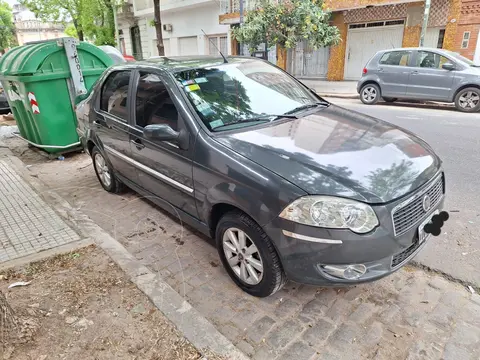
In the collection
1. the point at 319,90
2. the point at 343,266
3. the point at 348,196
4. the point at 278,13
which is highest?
the point at 278,13

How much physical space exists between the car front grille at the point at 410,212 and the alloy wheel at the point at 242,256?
3.08 feet

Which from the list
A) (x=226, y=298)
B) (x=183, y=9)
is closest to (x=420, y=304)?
(x=226, y=298)

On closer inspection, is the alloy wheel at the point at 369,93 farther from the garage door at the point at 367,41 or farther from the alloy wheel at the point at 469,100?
the garage door at the point at 367,41

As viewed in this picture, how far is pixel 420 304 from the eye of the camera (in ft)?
8.86

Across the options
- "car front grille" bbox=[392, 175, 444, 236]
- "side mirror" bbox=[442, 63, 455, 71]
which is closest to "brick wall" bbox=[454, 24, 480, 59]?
"side mirror" bbox=[442, 63, 455, 71]

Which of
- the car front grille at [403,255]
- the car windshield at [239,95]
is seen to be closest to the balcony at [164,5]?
the car windshield at [239,95]

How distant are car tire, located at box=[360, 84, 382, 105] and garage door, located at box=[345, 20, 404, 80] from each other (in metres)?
5.62

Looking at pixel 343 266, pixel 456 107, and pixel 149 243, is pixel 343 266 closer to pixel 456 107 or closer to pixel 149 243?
pixel 149 243

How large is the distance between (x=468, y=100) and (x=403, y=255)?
8509 mm

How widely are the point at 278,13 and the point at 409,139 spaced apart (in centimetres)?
1219

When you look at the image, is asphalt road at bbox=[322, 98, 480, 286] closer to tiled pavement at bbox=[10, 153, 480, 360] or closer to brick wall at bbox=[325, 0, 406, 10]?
tiled pavement at bbox=[10, 153, 480, 360]

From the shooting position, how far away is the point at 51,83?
620cm

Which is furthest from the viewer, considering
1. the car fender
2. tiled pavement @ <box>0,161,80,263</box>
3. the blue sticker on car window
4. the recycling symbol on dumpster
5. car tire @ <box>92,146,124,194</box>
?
the recycling symbol on dumpster

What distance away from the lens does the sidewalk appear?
44.3 ft
